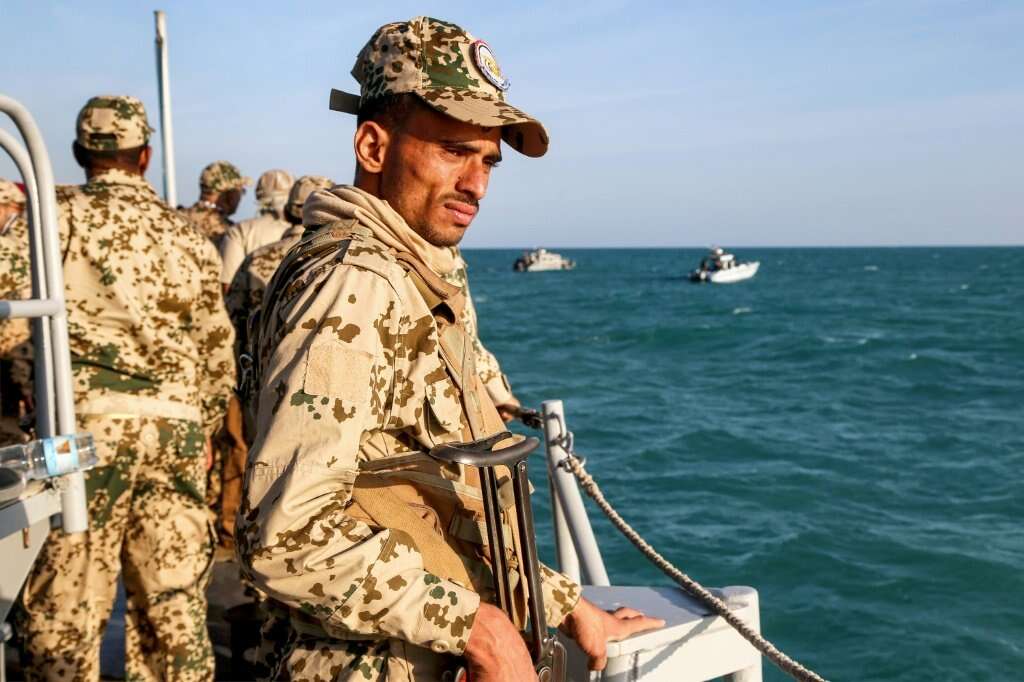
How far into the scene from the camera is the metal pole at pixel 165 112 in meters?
8.47

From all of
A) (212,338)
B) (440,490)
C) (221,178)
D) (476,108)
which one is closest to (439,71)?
(476,108)

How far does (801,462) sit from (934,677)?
7562 mm

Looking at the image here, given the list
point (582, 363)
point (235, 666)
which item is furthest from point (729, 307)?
point (235, 666)

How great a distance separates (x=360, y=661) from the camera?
1612 mm

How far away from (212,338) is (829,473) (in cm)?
1211

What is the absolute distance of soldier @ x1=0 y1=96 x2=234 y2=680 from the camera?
319cm

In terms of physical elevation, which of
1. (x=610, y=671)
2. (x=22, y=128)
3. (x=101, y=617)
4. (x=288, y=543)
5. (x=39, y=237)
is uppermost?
(x=22, y=128)

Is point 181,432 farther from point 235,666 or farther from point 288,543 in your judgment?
point 288,543

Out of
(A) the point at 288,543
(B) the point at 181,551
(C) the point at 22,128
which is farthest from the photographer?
(B) the point at 181,551

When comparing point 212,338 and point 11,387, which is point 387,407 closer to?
point 212,338

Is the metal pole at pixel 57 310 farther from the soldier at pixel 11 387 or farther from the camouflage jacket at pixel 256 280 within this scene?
the camouflage jacket at pixel 256 280

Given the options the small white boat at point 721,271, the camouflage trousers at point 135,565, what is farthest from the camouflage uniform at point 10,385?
the small white boat at point 721,271

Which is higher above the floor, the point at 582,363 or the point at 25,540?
the point at 25,540

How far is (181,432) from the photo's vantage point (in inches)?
133
